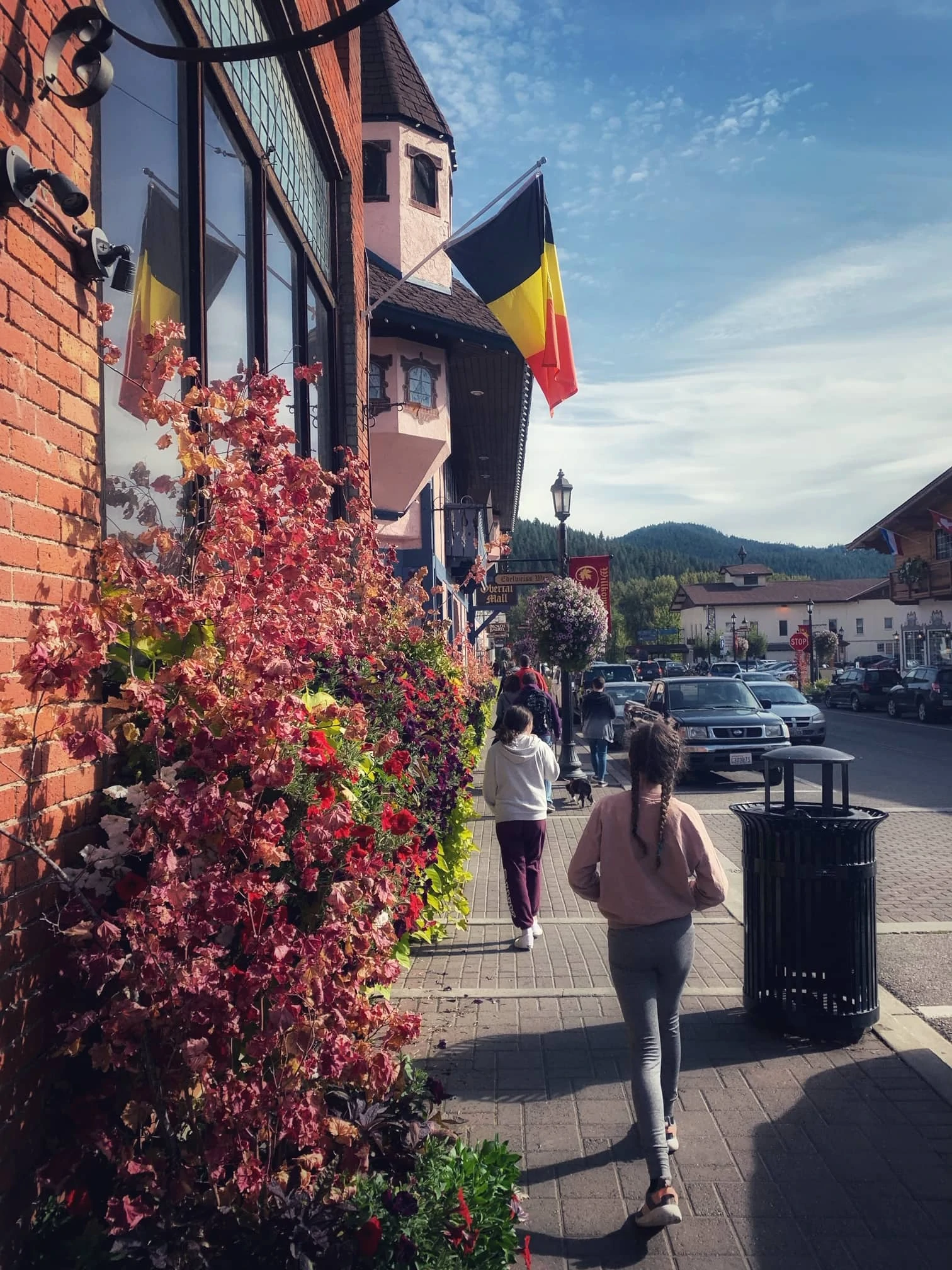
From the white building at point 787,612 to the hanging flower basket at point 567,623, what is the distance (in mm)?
80736

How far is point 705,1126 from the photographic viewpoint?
4.29 m

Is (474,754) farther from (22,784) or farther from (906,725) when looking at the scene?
(906,725)

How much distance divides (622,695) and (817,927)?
20323 mm

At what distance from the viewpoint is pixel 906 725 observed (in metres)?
32.8

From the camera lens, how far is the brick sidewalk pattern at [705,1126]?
11.4 feet

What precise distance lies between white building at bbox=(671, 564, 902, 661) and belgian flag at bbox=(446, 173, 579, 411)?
88.1 meters

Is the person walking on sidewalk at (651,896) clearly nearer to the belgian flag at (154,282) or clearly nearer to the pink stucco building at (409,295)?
the belgian flag at (154,282)

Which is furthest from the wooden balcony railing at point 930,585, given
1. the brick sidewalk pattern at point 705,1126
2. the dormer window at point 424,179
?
the brick sidewalk pattern at point 705,1126

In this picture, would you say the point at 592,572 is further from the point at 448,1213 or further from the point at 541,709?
the point at 448,1213

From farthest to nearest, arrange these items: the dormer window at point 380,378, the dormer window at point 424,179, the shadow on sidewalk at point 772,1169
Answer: the dormer window at point 380,378, the dormer window at point 424,179, the shadow on sidewalk at point 772,1169

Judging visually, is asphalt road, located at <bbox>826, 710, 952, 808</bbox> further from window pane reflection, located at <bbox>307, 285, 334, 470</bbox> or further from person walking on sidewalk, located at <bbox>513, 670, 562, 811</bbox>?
window pane reflection, located at <bbox>307, 285, 334, 470</bbox>

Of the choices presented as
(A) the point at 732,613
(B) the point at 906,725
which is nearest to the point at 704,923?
(B) the point at 906,725

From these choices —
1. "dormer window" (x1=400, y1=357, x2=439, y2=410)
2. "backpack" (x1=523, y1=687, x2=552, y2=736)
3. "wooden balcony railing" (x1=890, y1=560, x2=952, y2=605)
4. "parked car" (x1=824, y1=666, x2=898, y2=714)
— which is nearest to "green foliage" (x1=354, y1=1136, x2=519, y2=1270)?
"backpack" (x1=523, y1=687, x2=552, y2=736)

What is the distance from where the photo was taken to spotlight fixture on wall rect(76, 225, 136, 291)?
3047mm
